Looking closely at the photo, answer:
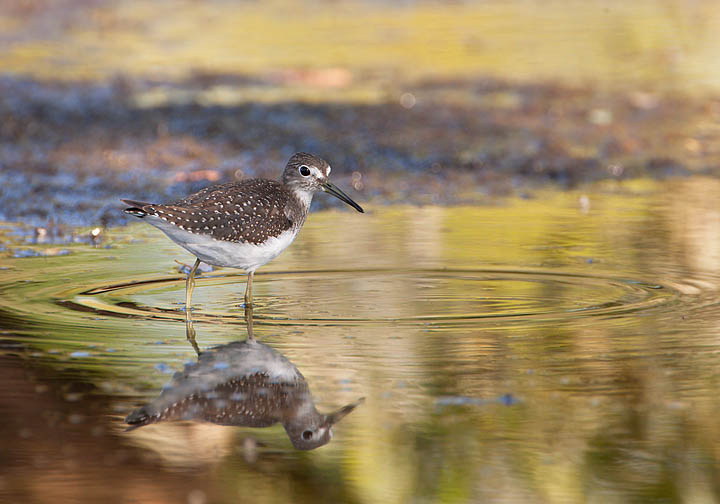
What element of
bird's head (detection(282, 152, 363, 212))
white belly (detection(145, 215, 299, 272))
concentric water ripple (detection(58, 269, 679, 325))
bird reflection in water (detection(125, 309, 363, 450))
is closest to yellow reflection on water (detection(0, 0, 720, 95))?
bird's head (detection(282, 152, 363, 212))

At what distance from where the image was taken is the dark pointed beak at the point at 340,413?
543 centimetres

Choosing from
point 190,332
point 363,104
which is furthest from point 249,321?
point 363,104

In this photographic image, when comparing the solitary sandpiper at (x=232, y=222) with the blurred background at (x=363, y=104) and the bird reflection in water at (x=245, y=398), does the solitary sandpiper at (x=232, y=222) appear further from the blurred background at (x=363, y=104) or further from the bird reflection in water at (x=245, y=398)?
the blurred background at (x=363, y=104)

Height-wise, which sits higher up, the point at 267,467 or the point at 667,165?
the point at 667,165

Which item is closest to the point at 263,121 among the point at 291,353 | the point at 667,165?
the point at 667,165

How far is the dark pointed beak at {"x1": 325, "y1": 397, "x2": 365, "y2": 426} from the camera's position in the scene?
5.43 meters

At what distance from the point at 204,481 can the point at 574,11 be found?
2412cm

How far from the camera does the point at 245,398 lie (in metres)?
5.77

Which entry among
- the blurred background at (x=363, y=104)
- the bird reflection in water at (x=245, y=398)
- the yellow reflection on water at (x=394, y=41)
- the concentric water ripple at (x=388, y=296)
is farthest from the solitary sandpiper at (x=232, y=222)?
the yellow reflection on water at (x=394, y=41)

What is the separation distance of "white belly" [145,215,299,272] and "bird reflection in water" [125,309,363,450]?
1.13 metres

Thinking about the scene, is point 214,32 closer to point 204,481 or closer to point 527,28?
point 527,28

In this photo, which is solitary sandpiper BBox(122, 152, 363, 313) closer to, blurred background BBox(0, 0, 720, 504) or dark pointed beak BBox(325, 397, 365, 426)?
blurred background BBox(0, 0, 720, 504)

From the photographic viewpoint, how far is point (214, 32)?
25.2 m

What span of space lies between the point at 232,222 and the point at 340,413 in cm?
245
